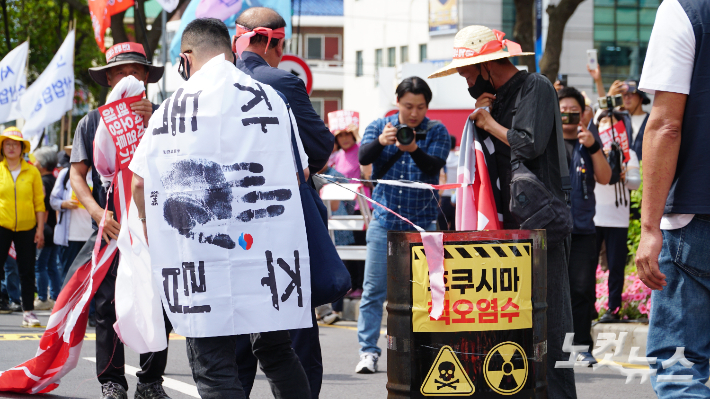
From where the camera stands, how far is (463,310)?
3654mm

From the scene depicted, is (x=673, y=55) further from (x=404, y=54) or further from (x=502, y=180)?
(x=404, y=54)

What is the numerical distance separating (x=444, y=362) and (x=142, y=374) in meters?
2.33

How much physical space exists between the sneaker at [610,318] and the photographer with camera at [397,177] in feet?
7.47

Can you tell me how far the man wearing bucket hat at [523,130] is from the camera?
439 cm

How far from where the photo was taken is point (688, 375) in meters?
3.11

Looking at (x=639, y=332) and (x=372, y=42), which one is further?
(x=372, y=42)

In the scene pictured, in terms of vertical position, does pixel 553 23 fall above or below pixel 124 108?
above

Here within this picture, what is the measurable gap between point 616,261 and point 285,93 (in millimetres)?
4787

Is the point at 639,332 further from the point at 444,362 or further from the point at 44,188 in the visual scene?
the point at 44,188

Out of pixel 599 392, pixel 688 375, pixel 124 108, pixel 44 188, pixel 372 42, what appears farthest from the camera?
pixel 372 42

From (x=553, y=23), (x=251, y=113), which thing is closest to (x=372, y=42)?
(x=553, y=23)

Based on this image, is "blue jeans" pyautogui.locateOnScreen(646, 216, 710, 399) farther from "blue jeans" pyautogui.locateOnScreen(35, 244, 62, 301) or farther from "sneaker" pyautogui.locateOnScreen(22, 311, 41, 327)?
"blue jeans" pyautogui.locateOnScreen(35, 244, 62, 301)

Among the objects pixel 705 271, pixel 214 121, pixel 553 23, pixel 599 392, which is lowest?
pixel 599 392

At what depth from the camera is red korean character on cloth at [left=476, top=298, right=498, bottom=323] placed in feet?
12.0
